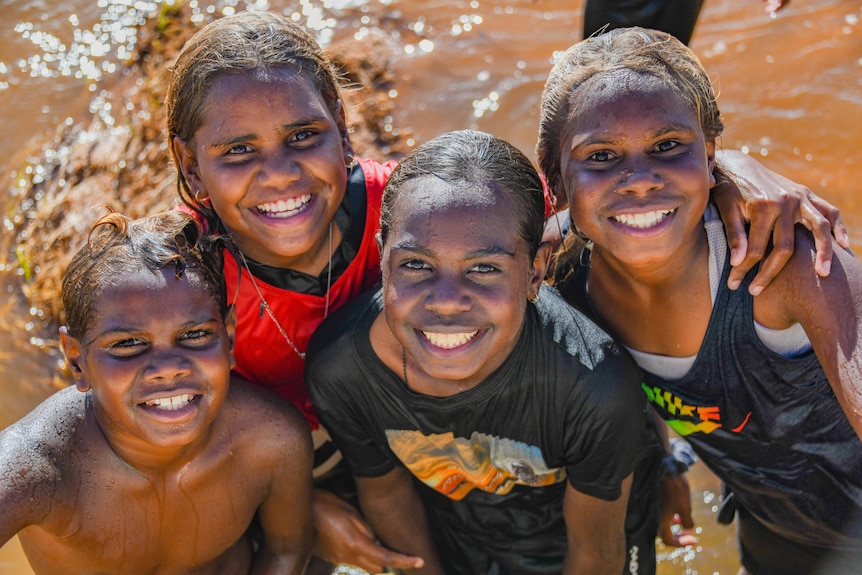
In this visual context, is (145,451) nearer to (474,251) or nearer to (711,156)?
(474,251)

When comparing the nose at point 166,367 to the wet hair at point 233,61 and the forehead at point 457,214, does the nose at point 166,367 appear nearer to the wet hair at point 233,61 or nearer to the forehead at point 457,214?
the wet hair at point 233,61

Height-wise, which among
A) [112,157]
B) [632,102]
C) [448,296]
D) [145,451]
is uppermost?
[632,102]

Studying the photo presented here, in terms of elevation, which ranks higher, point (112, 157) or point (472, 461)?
point (112, 157)

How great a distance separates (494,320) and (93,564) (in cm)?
137

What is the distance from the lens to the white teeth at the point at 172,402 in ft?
8.29

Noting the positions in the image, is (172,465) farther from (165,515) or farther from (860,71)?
(860,71)

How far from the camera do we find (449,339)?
238 cm

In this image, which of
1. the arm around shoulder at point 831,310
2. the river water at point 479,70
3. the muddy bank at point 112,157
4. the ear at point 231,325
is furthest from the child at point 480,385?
the river water at point 479,70

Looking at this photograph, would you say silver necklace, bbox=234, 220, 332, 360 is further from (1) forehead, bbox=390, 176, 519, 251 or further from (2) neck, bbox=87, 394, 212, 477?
(1) forehead, bbox=390, 176, 519, 251

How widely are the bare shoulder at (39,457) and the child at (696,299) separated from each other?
1.47m

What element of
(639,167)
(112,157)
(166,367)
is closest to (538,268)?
(639,167)

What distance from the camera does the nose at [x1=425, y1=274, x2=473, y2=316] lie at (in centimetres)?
231

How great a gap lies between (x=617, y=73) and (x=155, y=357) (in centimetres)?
140

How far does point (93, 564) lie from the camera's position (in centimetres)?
272
